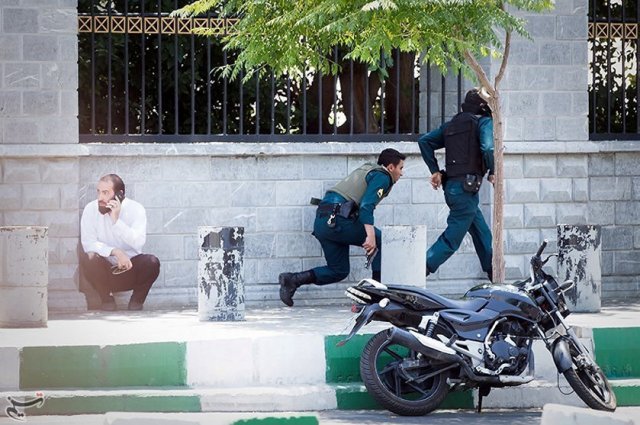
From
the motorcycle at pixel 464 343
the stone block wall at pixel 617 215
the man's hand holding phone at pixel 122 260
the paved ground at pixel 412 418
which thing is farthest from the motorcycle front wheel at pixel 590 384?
the stone block wall at pixel 617 215

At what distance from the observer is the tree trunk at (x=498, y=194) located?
12.7 m

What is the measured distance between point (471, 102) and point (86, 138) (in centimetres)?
356

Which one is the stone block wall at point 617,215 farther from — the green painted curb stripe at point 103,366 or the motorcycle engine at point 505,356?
the green painted curb stripe at point 103,366

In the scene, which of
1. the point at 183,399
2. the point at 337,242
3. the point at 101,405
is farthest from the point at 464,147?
the point at 101,405

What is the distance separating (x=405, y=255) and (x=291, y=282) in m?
2.01

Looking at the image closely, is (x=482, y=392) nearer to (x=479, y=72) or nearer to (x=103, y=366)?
(x=103, y=366)

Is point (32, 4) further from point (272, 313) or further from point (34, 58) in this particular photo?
point (272, 313)

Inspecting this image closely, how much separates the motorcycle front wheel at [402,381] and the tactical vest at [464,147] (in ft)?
13.6

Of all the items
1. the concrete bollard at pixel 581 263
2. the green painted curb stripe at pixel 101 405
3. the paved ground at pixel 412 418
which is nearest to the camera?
the paved ground at pixel 412 418

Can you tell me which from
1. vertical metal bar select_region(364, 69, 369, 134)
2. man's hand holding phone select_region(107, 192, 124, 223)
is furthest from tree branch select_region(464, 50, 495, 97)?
man's hand holding phone select_region(107, 192, 124, 223)

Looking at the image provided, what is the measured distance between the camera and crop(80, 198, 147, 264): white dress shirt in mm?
13938

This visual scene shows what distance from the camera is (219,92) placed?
16.3 m

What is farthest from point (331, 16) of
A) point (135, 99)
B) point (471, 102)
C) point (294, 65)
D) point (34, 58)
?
point (135, 99)

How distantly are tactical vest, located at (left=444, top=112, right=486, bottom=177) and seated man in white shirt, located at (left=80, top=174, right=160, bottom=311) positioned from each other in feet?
9.17
